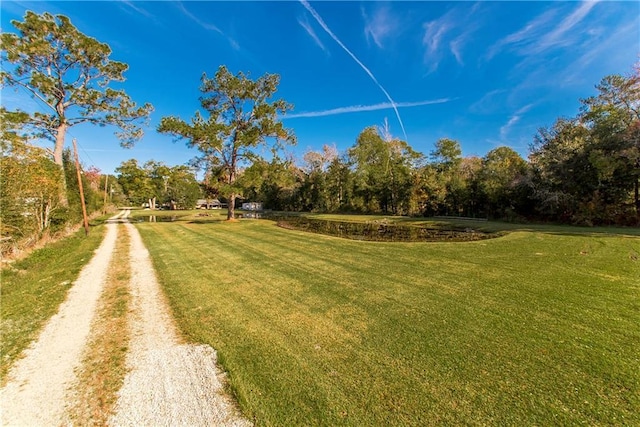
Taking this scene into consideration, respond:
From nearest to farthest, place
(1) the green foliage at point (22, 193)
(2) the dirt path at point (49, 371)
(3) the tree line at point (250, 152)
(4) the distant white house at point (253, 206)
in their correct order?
(2) the dirt path at point (49, 371) < (1) the green foliage at point (22, 193) < (3) the tree line at point (250, 152) < (4) the distant white house at point (253, 206)

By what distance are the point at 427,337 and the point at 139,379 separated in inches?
126

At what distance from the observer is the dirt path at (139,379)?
2.18 m

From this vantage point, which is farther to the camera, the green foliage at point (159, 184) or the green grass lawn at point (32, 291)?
the green foliage at point (159, 184)

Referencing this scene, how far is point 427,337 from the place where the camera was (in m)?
3.19

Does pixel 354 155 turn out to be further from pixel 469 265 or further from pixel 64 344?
pixel 64 344

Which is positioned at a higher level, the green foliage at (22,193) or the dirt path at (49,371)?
the green foliage at (22,193)

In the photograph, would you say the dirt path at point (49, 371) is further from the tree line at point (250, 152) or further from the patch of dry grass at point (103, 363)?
the tree line at point (250, 152)

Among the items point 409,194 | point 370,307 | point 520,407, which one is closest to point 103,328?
point 370,307

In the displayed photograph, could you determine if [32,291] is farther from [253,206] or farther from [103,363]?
[253,206]

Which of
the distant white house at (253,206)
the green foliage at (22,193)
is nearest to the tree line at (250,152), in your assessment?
the green foliage at (22,193)

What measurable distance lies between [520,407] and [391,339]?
1330mm

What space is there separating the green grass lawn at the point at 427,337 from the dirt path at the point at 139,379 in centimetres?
24

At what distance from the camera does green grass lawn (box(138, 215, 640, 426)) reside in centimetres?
213

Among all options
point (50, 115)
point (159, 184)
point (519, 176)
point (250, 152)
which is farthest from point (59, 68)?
point (159, 184)
